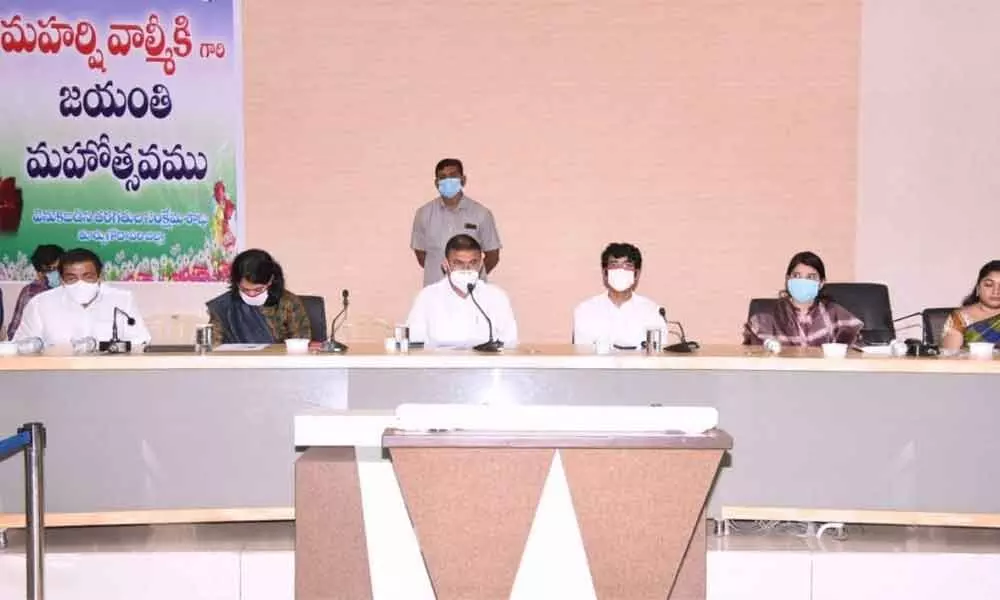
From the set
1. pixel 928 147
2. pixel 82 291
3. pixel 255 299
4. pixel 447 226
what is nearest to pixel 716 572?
pixel 255 299

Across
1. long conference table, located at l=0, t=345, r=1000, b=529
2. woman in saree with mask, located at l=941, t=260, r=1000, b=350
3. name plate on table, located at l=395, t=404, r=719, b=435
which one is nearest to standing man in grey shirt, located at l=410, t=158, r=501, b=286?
long conference table, located at l=0, t=345, r=1000, b=529

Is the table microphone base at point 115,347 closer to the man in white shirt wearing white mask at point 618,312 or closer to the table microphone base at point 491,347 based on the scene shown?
the table microphone base at point 491,347

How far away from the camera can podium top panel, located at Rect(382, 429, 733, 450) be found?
2221mm

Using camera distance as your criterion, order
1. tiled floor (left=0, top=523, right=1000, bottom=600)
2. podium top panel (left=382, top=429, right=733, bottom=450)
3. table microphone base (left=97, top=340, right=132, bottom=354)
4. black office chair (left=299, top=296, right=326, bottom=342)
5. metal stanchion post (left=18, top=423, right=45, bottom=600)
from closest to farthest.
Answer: podium top panel (left=382, top=429, right=733, bottom=450) < metal stanchion post (left=18, top=423, right=45, bottom=600) < tiled floor (left=0, top=523, right=1000, bottom=600) < table microphone base (left=97, top=340, right=132, bottom=354) < black office chair (left=299, top=296, right=326, bottom=342)

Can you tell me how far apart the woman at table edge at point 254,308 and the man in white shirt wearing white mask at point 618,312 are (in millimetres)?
1140

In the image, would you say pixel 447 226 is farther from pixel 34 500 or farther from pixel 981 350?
pixel 34 500

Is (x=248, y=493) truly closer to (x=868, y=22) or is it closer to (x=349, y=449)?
(x=349, y=449)

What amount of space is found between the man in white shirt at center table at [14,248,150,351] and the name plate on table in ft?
8.10

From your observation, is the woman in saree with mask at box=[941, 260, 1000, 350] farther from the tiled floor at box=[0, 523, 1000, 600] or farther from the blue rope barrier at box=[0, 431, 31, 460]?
the blue rope barrier at box=[0, 431, 31, 460]

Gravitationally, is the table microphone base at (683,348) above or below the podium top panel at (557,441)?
above

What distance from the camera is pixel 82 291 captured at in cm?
443

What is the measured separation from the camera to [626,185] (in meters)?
6.35

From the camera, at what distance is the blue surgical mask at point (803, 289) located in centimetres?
435

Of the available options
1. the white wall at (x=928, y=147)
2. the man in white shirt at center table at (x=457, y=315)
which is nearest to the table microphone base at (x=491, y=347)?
the man in white shirt at center table at (x=457, y=315)
